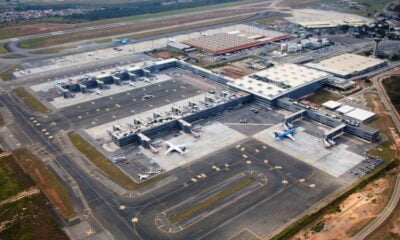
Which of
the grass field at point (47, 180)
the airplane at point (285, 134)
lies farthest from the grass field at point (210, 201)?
the grass field at point (47, 180)

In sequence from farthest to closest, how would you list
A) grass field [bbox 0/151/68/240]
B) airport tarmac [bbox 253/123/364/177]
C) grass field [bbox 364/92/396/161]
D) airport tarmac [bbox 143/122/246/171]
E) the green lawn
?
grass field [bbox 364/92/396/161] < airport tarmac [bbox 143/122/246/171] < airport tarmac [bbox 253/123/364/177] < grass field [bbox 0/151/68/240] < the green lawn

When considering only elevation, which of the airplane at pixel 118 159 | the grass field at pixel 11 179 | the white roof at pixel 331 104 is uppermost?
the white roof at pixel 331 104

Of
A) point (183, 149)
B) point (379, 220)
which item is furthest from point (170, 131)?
point (379, 220)

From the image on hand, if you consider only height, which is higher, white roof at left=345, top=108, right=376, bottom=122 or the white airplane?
white roof at left=345, top=108, right=376, bottom=122

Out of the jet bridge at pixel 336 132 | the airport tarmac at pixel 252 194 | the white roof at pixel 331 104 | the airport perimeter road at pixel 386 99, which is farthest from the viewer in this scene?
the white roof at pixel 331 104

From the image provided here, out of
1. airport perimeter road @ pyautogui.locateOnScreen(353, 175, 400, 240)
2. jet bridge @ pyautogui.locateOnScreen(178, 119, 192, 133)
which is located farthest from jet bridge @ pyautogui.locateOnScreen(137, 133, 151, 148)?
airport perimeter road @ pyautogui.locateOnScreen(353, 175, 400, 240)

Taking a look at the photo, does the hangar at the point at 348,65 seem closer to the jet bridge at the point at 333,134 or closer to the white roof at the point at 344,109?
the white roof at the point at 344,109

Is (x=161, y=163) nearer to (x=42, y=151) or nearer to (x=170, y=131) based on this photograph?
(x=170, y=131)

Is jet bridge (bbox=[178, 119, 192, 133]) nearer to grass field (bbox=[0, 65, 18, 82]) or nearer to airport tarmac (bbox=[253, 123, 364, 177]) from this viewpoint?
airport tarmac (bbox=[253, 123, 364, 177])
